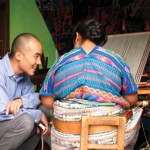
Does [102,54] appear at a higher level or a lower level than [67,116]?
higher

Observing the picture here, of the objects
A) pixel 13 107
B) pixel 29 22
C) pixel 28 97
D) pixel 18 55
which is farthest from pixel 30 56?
pixel 29 22

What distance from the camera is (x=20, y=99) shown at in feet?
8.05

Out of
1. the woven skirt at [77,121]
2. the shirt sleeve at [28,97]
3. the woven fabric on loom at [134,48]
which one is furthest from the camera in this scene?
the woven fabric on loom at [134,48]

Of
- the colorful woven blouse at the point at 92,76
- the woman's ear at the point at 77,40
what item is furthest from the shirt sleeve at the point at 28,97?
the woman's ear at the point at 77,40

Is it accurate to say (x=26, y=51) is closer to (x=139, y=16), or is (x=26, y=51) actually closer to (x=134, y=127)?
(x=134, y=127)

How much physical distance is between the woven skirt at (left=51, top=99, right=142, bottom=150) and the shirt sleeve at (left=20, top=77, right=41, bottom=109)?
32 centimetres

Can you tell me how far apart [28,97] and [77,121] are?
564 millimetres

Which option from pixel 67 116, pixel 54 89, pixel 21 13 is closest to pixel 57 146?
pixel 67 116

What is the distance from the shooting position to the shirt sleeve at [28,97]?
8.17 feet

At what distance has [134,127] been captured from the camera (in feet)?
7.30

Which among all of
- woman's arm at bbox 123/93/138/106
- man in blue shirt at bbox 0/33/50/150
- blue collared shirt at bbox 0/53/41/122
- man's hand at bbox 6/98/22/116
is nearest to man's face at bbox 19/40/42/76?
man in blue shirt at bbox 0/33/50/150

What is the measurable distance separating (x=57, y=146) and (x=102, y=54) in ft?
2.19

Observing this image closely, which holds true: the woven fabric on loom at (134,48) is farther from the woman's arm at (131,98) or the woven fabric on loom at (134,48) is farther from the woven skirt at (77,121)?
the woven skirt at (77,121)

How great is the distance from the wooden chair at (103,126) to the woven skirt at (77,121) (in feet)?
0.15
